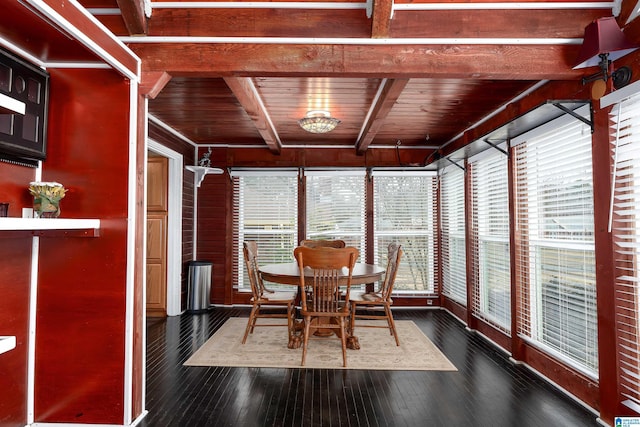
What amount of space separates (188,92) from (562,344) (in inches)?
147

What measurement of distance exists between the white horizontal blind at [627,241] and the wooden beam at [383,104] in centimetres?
135

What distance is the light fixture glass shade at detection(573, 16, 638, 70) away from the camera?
2.02 meters

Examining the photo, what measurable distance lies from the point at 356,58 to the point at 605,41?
4.53 feet

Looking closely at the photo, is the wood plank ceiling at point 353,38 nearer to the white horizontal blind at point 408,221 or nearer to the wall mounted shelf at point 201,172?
the wall mounted shelf at point 201,172

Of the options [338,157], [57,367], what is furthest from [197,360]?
[338,157]

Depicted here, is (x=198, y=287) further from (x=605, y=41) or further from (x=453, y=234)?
(x=605, y=41)

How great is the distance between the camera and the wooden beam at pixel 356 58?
2.30m

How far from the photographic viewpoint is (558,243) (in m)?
2.83

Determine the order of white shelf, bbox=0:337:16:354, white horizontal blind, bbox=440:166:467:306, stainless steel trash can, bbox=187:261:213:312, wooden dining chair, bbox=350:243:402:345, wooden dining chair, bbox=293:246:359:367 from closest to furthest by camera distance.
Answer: white shelf, bbox=0:337:16:354 < wooden dining chair, bbox=293:246:359:367 < wooden dining chair, bbox=350:243:402:345 < white horizontal blind, bbox=440:166:467:306 < stainless steel trash can, bbox=187:261:213:312

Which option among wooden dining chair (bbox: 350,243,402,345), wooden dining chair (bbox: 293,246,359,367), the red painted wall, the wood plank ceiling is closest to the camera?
the red painted wall

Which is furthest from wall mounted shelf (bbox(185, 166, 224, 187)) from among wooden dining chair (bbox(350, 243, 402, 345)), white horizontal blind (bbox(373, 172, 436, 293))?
wooden dining chair (bbox(350, 243, 402, 345))

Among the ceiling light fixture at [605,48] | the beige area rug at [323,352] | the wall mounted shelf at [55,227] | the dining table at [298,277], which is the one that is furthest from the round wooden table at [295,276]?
the ceiling light fixture at [605,48]

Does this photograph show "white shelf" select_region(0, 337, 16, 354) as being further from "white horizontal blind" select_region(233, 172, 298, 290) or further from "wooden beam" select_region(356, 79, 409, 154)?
"white horizontal blind" select_region(233, 172, 298, 290)

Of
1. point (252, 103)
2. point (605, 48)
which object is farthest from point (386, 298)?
point (605, 48)
